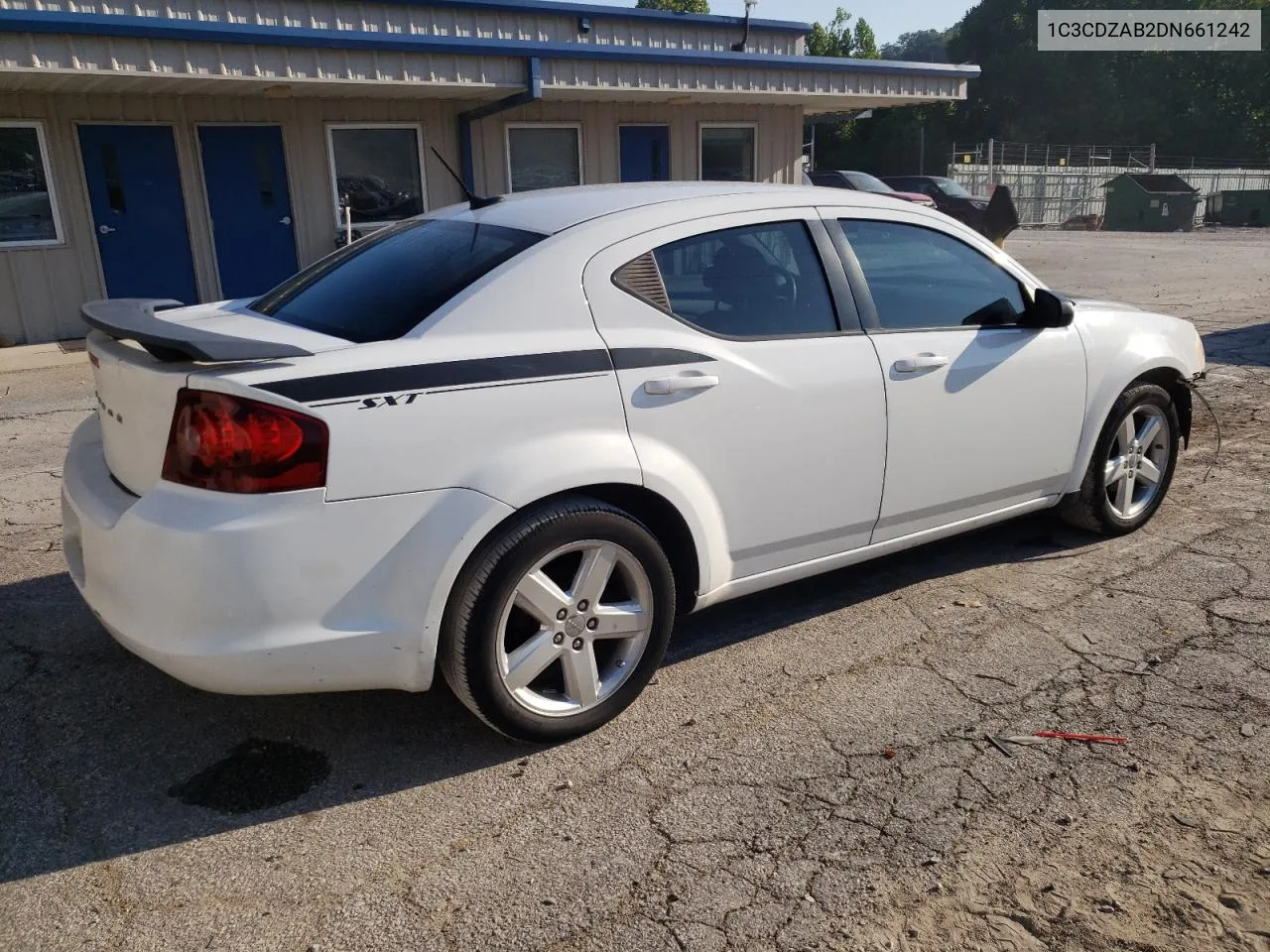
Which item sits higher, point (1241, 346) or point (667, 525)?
point (667, 525)

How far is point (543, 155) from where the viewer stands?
1445 cm

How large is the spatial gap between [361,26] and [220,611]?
12866 millimetres

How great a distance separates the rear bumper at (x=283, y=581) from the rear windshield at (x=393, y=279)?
22.8 inches

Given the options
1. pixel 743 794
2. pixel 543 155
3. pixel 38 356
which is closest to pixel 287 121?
pixel 543 155

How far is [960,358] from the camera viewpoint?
3967mm

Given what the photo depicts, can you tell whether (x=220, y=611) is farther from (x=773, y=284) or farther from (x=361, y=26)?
(x=361, y=26)

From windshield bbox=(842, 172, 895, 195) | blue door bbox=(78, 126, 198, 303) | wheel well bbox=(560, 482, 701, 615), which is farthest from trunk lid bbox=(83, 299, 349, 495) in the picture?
windshield bbox=(842, 172, 895, 195)

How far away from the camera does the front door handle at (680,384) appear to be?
10.6 feet

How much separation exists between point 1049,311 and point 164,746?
11.7 ft

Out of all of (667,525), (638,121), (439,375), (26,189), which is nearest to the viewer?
(439,375)

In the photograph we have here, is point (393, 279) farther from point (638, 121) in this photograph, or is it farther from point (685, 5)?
point (685, 5)

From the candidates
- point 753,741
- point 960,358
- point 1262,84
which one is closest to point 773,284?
point 960,358

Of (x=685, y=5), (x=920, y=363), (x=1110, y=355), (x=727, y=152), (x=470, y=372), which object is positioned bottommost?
(x=1110, y=355)

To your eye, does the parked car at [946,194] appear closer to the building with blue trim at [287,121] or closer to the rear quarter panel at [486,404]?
the building with blue trim at [287,121]
